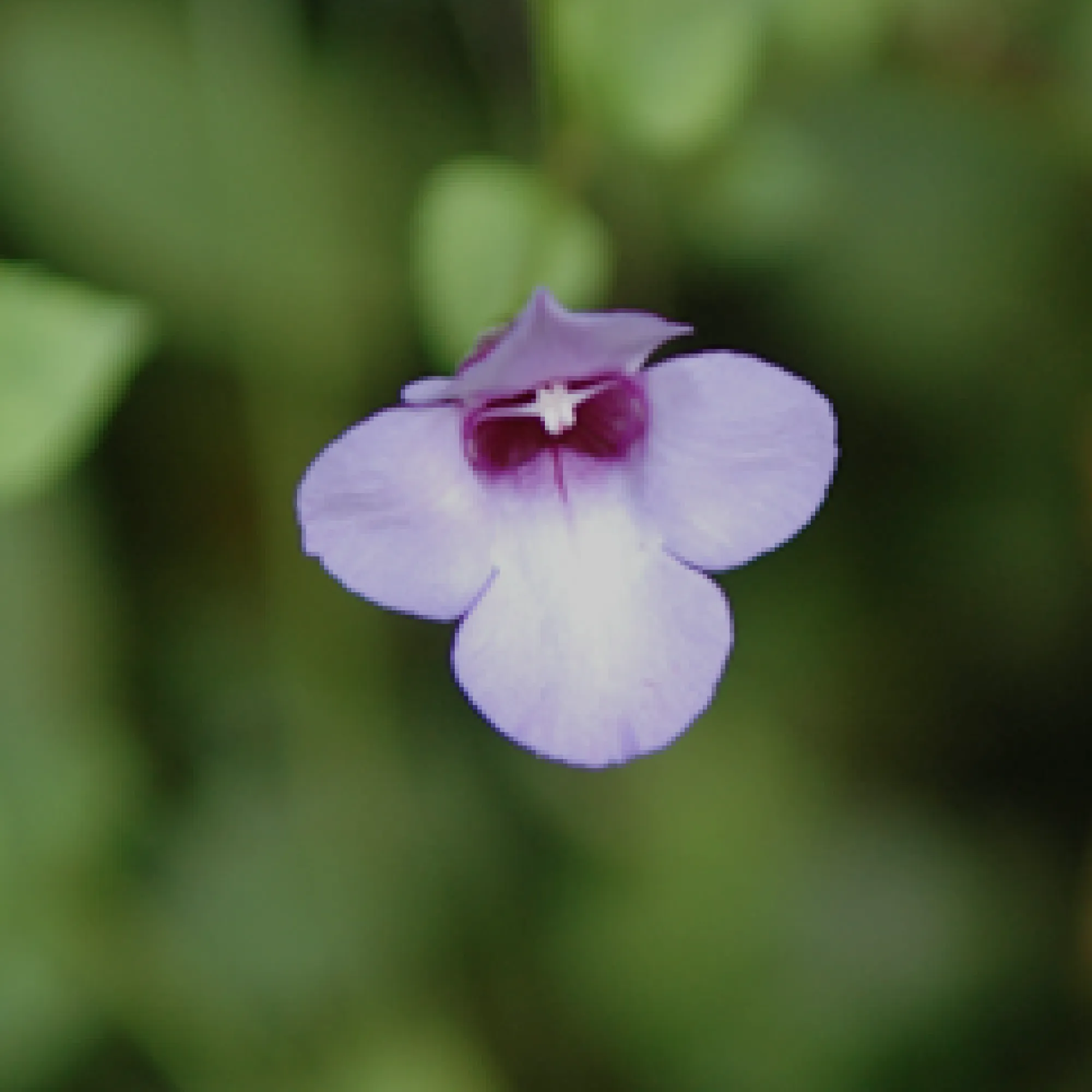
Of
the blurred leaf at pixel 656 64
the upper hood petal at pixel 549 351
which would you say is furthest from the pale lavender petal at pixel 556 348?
the blurred leaf at pixel 656 64

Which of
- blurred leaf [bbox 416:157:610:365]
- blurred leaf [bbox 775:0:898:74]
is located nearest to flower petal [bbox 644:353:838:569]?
blurred leaf [bbox 416:157:610:365]

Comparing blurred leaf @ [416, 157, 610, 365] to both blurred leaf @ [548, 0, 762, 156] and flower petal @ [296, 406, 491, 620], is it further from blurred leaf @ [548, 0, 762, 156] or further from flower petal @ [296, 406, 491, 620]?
flower petal @ [296, 406, 491, 620]

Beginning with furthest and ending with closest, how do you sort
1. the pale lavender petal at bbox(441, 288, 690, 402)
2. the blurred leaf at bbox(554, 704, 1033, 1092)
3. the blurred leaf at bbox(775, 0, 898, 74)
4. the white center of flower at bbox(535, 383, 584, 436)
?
1. the blurred leaf at bbox(554, 704, 1033, 1092)
2. the blurred leaf at bbox(775, 0, 898, 74)
3. the white center of flower at bbox(535, 383, 584, 436)
4. the pale lavender petal at bbox(441, 288, 690, 402)

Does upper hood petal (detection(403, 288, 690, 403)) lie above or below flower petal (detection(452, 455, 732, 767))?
above

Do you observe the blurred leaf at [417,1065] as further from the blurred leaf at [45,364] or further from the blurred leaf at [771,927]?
the blurred leaf at [45,364]

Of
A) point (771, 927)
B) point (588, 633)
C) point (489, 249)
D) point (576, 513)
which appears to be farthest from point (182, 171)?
point (771, 927)

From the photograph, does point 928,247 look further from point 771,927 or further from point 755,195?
point 771,927

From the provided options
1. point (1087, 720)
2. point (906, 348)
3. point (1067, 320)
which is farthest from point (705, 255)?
point (1087, 720)
